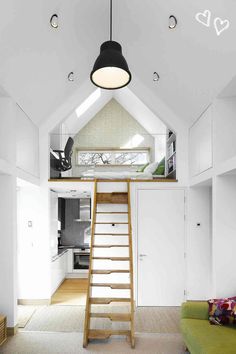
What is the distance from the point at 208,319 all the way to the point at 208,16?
11.2 ft

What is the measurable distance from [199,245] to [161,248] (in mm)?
689

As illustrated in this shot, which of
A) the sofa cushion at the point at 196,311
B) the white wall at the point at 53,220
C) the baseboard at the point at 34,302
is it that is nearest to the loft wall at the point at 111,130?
the white wall at the point at 53,220

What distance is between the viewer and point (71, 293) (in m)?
6.61

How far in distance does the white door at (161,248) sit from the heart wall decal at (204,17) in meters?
3.28

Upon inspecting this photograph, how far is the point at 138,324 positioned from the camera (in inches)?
196

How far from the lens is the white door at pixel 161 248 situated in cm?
587

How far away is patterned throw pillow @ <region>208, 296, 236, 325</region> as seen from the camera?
3.69 metres

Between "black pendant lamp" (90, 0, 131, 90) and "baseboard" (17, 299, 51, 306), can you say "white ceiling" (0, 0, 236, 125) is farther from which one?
"baseboard" (17, 299, 51, 306)

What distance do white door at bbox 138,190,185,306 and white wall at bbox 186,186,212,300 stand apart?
0.50ft

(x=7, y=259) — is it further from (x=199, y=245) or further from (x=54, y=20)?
(x=199, y=245)

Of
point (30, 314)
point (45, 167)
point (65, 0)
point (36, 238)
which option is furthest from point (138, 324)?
point (65, 0)

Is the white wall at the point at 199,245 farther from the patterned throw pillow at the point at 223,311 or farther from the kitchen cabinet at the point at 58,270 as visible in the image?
the kitchen cabinet at the point at 58,270

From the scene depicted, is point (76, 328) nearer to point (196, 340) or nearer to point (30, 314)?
point (30, 314)

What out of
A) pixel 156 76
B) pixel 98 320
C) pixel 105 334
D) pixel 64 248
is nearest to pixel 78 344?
pixel 105 334
